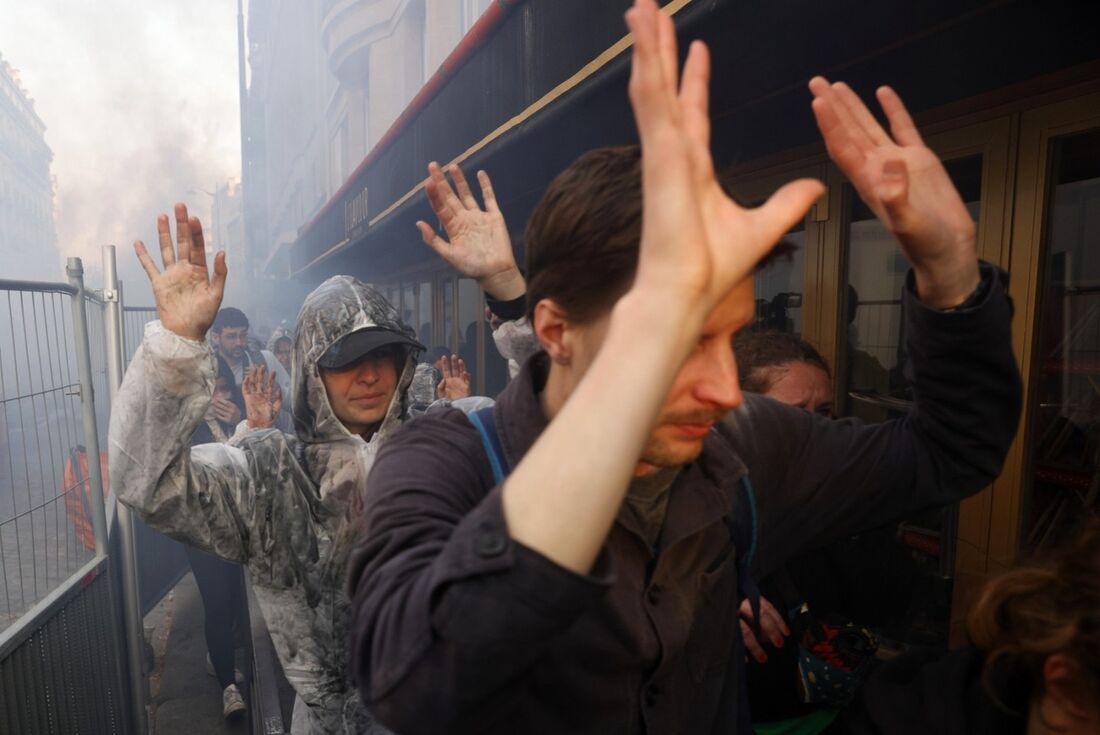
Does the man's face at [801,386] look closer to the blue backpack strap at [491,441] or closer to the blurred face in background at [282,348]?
the blue backpack strap at [491,441]

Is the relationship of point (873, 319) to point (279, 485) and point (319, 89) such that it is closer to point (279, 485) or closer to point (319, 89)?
point (279, 485)

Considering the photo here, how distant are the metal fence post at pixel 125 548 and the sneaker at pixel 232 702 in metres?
0.68

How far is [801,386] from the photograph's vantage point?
6.90 ft

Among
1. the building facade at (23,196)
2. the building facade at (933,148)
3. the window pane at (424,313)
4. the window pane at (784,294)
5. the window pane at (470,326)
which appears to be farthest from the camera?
the building facade at (23,196)

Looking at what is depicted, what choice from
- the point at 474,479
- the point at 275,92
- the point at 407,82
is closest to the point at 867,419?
the point at 474,479

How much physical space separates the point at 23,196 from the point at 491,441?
215 feet

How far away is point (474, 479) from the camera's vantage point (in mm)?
969

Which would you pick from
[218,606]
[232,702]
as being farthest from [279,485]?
[232,702]

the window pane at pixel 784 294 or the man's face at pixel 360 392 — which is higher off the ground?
the window pane at pixel 784 294

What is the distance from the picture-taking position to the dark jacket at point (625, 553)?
66cm

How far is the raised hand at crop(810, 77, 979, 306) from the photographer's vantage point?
1.11 meters

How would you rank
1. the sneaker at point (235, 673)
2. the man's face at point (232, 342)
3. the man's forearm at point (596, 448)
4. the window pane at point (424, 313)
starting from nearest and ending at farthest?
the man's forearm at point (596, 448), the sneaker at point (235, 673), the man's face at point (232, 342), the window pane at point (424, 313)

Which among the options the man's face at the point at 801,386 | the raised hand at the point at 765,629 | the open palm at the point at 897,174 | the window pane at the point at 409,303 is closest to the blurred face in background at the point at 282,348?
the window pane at the point at 409,303

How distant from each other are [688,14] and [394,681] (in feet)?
5.48
